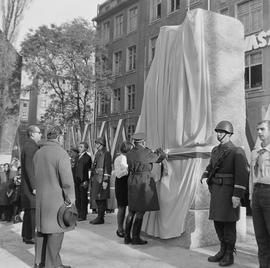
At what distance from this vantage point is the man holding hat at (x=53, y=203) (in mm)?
4570

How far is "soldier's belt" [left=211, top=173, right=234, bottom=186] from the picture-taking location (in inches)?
199

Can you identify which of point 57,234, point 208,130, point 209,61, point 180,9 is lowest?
point 57,234

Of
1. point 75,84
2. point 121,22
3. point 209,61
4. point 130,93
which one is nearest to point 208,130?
point 209,61

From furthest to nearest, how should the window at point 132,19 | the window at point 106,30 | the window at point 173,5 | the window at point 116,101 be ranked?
the window at point 106,30
the window at point 116,101
the window at point 132,19
the window at point 173,5

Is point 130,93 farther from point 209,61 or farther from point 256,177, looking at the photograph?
point 256,177

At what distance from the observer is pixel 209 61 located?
21.5 ft

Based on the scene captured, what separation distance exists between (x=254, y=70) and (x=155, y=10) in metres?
11.5

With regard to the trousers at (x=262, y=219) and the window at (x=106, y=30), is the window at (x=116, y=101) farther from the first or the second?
the trousers at (x=262, y=219)

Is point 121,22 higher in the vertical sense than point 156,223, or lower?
higher

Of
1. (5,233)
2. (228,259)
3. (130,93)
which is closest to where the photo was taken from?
(228,259)

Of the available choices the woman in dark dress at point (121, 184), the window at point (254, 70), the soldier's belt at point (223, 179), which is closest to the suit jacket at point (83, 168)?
the woman in dark dress at point (121, 184)

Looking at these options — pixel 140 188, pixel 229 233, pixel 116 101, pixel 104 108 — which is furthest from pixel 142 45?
pixel 229 233

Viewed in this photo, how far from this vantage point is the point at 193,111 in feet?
21.1

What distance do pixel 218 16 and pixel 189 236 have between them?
3.69 meters
